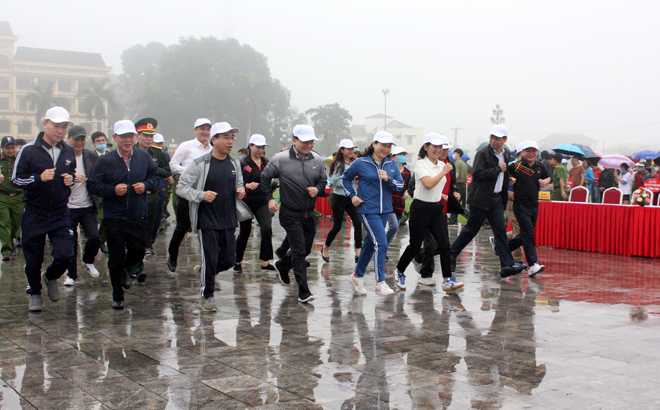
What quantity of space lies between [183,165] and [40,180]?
9.27ft

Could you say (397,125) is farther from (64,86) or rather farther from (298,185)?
(298,185)

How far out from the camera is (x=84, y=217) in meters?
7.60

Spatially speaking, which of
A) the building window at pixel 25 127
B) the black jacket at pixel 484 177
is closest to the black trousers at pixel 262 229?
the black jacket at pixel 484 177

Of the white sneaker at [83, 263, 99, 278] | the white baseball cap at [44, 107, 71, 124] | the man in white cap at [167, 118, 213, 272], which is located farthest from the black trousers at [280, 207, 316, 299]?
the white sneaker at [83, 263, 99, 278]

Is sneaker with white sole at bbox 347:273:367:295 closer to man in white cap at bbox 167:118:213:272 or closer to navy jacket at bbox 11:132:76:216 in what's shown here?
man in white cap at bbox 167:118:213:272

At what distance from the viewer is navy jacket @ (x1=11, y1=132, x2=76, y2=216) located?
6004 millimetres

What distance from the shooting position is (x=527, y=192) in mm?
8641

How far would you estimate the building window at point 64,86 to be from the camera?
102 meters

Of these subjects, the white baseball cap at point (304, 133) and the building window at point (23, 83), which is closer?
the white baseball cap at point (304, 133)

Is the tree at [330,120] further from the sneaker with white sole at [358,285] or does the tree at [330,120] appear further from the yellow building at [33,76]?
the sneaker with white sole at [358,285]


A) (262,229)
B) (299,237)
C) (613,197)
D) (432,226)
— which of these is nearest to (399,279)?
(432,226)

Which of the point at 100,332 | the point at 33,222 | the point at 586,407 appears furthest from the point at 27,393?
the point at 586,407

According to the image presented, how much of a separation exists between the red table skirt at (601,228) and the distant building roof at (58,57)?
10519cm

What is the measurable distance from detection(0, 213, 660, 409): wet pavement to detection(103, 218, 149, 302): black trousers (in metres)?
0.27
